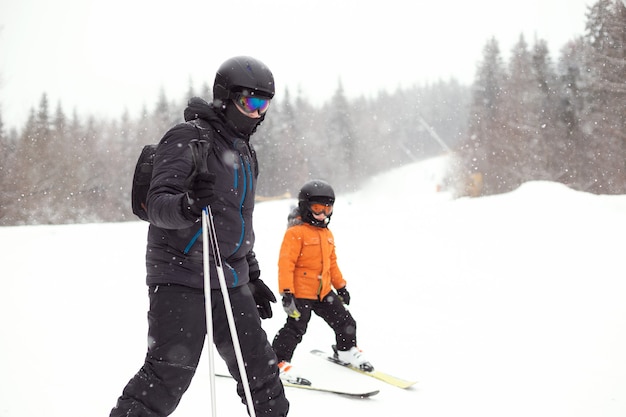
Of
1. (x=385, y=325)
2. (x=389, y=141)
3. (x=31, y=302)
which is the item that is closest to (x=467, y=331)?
(x=385, y=325)

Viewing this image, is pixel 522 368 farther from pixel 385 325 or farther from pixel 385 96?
pixel 385 96

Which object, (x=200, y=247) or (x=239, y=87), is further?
(x=239, y=87)

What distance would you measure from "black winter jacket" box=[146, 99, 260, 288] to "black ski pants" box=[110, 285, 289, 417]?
94mm

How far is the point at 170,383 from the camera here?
89.0 inches

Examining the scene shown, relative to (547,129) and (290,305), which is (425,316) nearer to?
(290,305)

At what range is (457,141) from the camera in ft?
153

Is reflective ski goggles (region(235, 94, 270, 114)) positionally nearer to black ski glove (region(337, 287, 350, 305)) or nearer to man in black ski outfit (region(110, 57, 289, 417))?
man in black ski outfit (region(110, 57, 289, 417))

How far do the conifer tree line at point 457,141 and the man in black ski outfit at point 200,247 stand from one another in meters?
19.7

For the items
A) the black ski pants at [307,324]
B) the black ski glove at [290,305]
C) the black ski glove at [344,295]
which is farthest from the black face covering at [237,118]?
the black ski glove at [344,295]

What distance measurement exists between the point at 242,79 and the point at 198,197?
918mm

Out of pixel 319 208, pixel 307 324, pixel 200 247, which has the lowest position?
pixel 307 324

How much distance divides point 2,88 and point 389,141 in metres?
59.5

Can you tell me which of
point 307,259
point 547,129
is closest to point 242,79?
point 307,259

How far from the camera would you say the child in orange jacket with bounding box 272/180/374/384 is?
4.67 meters
